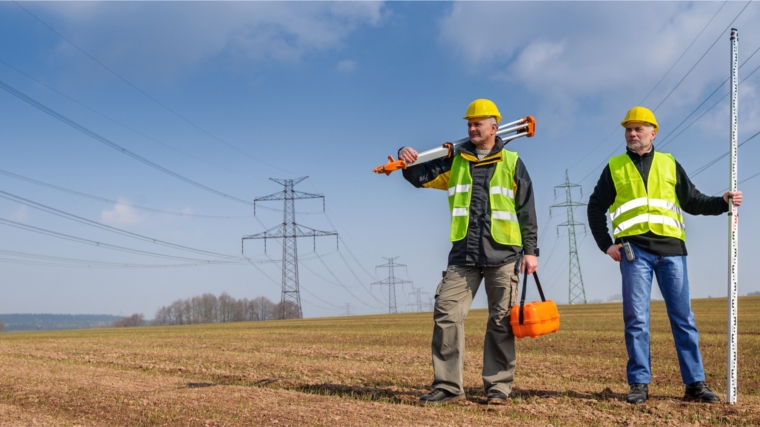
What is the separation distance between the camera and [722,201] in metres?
5.88

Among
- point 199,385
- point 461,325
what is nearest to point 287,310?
point 199,385

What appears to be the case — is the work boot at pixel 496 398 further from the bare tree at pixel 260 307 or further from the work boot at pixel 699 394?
the bare tree at pixel 260 307

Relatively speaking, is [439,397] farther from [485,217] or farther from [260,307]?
[260,307]

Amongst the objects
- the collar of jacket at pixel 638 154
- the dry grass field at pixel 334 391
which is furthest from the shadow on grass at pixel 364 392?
the collar of jacket at pixel 638 154

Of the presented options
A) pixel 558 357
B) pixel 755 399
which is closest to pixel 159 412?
pixel 755 399

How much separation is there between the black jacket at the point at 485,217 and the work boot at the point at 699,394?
69.6 inches

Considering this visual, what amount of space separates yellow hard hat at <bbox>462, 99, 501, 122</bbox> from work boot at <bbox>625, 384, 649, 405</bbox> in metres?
2.59

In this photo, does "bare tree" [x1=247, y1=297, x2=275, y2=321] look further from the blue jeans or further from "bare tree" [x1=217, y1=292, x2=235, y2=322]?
the blue jeans

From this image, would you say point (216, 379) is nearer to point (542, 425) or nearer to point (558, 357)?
point (542, 425)

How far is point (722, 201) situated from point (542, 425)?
264 centimetres

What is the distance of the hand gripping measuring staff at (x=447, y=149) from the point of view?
599cm

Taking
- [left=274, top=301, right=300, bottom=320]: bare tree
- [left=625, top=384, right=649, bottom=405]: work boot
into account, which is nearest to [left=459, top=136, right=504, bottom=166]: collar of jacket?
[left=625, top=384, right=649, bottom=405]: work boot

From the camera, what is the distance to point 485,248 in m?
5.77

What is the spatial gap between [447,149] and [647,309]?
2.23 meters
